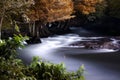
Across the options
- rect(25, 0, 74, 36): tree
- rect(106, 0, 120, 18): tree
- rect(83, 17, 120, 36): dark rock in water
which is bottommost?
rect(83, 17, 120, 36): dark rock in water

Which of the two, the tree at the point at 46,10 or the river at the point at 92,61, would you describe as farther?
the tree at the point at 46,10

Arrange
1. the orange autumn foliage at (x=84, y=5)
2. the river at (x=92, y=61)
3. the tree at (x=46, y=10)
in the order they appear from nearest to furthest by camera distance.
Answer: the river at (x=92, y=61), the tree at (x=46, y=10), the orange autumn foliage at (x=84, y=5)

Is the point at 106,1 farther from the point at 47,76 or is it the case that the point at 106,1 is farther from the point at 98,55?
the point at 47,76

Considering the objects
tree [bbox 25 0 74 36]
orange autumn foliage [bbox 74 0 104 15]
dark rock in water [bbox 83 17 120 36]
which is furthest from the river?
dark rock in water [bbox 83 17 120 36]

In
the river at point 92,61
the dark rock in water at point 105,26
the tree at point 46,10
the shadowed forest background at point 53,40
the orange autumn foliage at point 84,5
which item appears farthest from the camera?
the dark rock in water at point 105,26

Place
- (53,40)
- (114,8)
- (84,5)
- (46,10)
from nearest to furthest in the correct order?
1. (46,10)
2. (53,40)
3. (84,5)
4. (114,8)

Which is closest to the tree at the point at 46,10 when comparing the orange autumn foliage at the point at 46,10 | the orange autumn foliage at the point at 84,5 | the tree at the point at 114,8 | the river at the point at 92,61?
the orange autumn foliage at the point at 46,10

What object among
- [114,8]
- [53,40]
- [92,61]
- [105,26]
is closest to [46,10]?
[53,40]

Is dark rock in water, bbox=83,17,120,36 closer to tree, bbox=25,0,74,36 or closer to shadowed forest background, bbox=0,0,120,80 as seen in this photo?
shadowed forest background, bbox=0,0,120,80

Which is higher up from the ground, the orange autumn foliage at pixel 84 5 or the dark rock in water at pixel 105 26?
the orange autumn foliage at pixel 84 5

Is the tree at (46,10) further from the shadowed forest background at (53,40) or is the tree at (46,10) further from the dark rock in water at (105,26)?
the dark rock in water at (105,26)

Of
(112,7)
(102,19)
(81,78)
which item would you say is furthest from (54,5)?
(81,78)

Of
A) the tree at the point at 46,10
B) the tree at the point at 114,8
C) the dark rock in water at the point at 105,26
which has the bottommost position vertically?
the dark rock in water at the point at 105,26

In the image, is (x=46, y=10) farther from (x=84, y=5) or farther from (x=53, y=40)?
(x=84, y=5)
